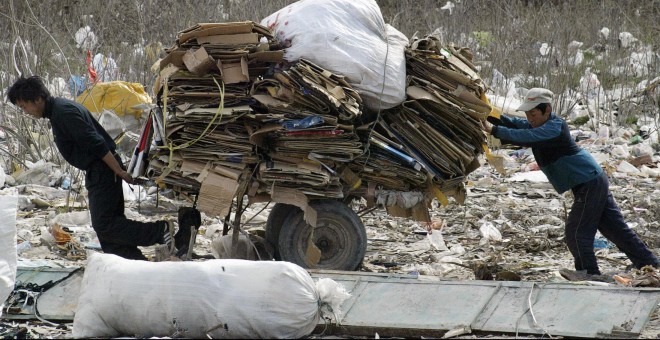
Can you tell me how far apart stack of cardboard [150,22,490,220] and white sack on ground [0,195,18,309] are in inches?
45.8

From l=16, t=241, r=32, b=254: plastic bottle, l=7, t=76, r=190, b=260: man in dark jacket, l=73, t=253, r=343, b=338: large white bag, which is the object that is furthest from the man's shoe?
l=73, t=253, r=343, b=338: large white bag

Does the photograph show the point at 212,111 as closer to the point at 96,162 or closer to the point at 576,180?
the point at 96,162

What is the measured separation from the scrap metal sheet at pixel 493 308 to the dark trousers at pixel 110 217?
1.71 metres

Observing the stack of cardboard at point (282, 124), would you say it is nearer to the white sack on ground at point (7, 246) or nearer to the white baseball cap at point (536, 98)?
the white baseball cap at point (536, 98)

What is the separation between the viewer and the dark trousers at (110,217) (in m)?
6.89

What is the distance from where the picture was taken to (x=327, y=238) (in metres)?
6.89

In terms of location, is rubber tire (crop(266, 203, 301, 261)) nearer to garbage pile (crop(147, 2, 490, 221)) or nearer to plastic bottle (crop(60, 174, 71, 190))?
garbage pile (crop(147, 2, 490, 221))

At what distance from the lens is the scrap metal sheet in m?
5.34

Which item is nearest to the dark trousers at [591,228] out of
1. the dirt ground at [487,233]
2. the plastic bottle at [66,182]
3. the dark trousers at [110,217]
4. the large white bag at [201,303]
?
the dirt ground at [487,233]

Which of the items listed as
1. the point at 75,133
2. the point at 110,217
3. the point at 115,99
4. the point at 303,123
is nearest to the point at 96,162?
the point at 75,133

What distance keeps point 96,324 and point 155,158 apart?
1.77 m

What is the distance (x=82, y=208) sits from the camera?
9.09m

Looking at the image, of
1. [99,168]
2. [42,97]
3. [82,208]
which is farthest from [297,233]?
[82,208]

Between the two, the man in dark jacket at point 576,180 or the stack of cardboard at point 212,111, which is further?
the man in dark jacket at point 576,180
